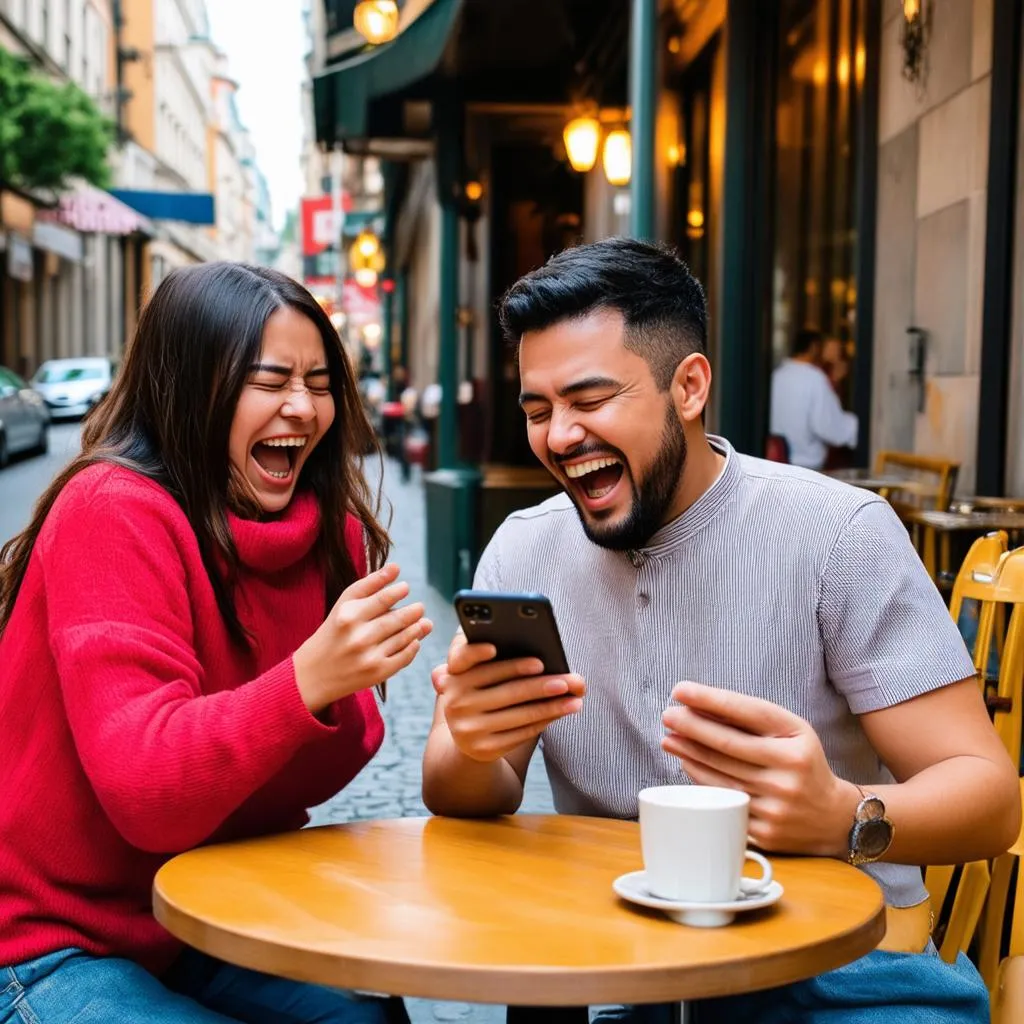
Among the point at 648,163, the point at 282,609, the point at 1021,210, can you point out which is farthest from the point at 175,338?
the point at 1021,210

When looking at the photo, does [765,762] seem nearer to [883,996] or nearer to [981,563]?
[883,996]

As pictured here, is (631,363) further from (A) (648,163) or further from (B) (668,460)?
(A) (648,163)

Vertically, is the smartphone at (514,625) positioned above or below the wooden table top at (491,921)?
above

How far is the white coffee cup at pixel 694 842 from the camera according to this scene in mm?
1690

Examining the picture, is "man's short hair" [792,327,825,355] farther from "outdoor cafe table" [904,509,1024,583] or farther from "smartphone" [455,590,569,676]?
"smartphone" [455,590,569,676]

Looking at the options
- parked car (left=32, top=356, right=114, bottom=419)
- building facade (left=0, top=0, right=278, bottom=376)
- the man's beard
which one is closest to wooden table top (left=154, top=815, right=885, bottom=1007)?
the man's beard

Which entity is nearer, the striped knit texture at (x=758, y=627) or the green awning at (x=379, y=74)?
the striped knit texture at (x=758, y=627)

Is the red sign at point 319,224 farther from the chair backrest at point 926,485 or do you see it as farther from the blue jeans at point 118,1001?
the blue jeans at point 118,1001

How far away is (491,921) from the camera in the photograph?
1.80 m

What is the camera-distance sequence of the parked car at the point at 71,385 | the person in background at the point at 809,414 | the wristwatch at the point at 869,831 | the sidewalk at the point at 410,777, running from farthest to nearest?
the parked car at the point at 71,385, the person in background at the point at 809,414, the sidewalk at the point at 410,777, the wristwatch at the point at 869,831

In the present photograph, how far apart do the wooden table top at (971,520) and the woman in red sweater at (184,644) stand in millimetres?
Result: 2591

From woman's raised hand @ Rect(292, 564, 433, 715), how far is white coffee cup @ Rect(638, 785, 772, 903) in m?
0.48

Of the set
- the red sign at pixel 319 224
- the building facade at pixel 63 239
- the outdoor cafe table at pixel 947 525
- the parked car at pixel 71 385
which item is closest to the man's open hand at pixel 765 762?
the outdoor cafe table at pixel 947 525

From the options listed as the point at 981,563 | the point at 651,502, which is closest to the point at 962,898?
the point at 981,563
